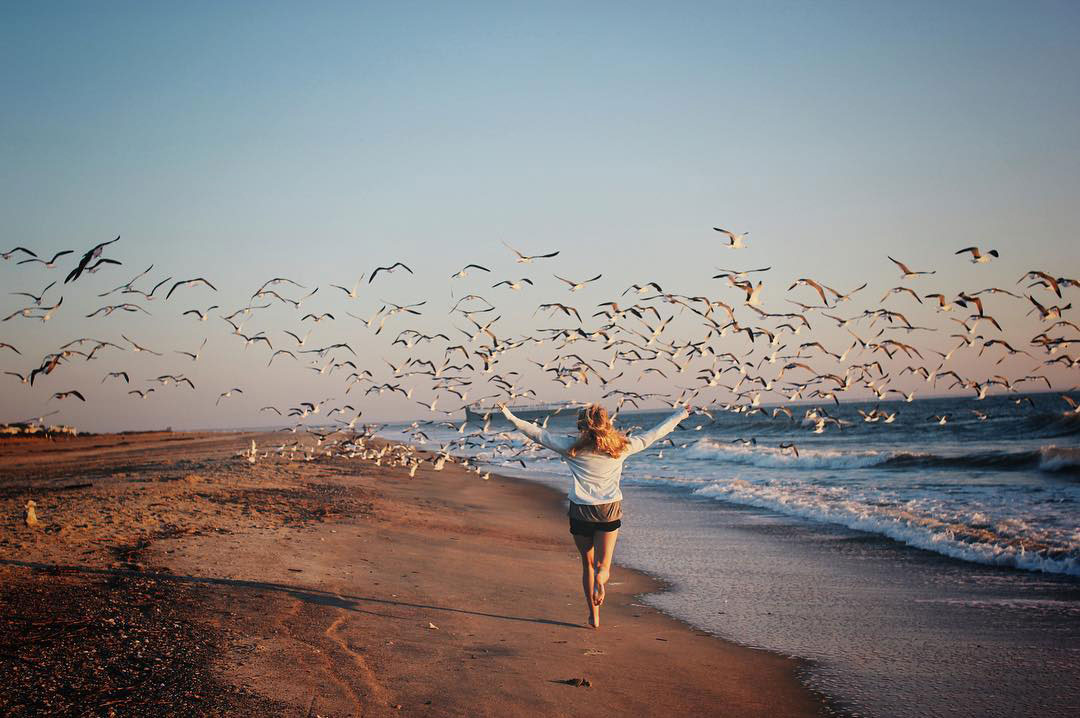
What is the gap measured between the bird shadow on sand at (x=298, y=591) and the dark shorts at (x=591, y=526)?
50.0 inches

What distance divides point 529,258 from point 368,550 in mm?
5895

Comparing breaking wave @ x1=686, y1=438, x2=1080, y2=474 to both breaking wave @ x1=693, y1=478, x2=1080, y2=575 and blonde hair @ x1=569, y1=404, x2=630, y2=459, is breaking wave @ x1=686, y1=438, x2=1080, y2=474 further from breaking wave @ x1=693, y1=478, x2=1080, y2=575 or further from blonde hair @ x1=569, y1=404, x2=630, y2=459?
blonde hair @ x1=569, y1=404, x2=630, y2=459

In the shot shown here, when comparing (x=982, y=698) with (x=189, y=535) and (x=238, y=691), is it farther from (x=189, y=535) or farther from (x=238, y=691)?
(x=189, y=535)

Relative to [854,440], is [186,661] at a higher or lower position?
higher

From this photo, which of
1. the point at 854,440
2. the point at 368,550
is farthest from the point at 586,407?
the point at 854,440

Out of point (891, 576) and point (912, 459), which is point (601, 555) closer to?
point (891, 576)

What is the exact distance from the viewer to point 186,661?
511 centimetres

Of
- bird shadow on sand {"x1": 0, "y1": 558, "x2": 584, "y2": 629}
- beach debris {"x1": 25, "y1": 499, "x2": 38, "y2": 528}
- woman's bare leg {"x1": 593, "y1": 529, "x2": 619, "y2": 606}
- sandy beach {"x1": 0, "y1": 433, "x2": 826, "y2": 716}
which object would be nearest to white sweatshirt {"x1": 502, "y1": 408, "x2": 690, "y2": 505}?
woman's bare leg {"x1": 593, "y1": 529, "x2": 619, "y2": 606}

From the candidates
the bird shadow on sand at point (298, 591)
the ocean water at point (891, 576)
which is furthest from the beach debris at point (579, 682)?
the ocean water at point (891, 576)

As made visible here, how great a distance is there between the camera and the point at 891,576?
10.3m

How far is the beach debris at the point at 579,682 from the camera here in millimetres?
5668

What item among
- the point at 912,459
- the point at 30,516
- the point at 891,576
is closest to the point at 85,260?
the point at 30,516

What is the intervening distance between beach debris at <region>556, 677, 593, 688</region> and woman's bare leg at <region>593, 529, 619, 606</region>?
1298 mm

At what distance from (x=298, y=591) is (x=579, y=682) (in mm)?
3555
